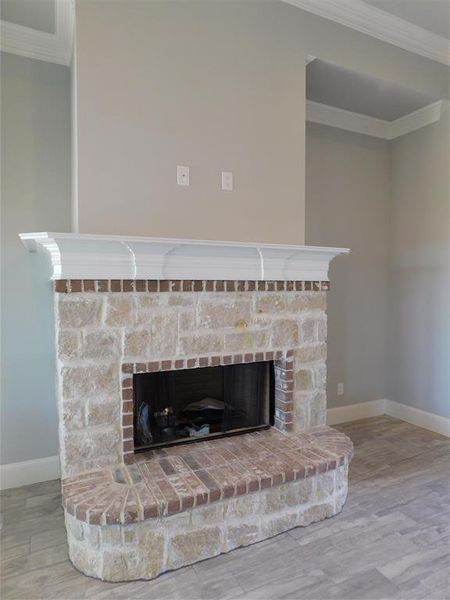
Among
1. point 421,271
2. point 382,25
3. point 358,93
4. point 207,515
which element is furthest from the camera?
point 421,271

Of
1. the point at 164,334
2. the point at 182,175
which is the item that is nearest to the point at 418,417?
the point at 164,334

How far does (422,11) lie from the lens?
2.63m

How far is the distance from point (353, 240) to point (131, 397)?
2.61m

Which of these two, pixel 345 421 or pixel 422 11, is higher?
pixel 422 11

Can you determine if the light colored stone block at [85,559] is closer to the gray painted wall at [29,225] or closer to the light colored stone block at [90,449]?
the light colored stone block at [90,449]

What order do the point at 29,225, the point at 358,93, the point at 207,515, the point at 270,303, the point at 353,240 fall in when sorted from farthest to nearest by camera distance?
the point at 353,240 → the point at 358,93 → the point at 29,225 → the point at 270,303 → the point at 207,515

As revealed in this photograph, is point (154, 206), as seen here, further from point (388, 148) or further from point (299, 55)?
point (388, 148)

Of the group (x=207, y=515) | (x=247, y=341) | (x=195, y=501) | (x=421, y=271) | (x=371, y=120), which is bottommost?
(x=207, y=515)

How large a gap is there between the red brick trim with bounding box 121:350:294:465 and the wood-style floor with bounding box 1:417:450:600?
570 mm

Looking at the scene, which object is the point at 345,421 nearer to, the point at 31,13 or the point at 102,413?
the point at 102,413

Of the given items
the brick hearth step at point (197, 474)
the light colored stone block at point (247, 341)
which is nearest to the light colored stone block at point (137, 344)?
the light colored stone block at point (247, 341)

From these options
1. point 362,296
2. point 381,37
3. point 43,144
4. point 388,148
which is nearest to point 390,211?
point 388,148

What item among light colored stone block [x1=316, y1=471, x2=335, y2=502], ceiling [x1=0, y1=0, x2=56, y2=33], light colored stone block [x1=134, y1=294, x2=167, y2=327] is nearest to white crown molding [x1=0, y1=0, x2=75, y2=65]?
ceiling [x1=0, y1=0, x2=56, y2=33]

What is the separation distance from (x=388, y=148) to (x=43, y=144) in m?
3.17
